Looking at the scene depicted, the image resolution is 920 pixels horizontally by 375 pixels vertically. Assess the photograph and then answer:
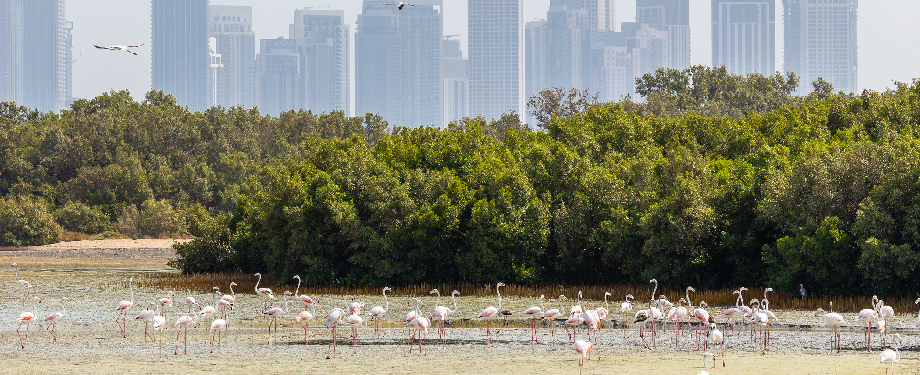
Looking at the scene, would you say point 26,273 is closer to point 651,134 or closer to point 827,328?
point 651,134

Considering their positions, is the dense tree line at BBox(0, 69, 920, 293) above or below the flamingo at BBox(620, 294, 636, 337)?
above

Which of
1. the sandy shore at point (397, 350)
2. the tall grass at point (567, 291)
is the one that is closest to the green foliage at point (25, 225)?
the tall grass at point (567, 291)

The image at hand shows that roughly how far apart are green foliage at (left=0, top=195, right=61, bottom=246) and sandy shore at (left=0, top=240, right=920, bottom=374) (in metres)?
38.5

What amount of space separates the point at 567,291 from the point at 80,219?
164ft

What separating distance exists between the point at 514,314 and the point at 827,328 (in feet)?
27.3

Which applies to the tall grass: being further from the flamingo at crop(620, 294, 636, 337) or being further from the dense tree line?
the flamingo at crop(620, 294, 636, 337)

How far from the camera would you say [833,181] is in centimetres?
3141

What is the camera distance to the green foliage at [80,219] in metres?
72.3

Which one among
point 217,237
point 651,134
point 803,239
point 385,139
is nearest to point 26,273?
point 217,237

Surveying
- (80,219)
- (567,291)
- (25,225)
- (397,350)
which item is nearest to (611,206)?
(567,291)

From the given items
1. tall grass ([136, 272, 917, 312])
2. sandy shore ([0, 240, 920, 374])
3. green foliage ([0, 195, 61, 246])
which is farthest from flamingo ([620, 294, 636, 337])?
green foliage ([0, 195, 61, 246])

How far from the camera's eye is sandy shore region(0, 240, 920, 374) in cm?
1972

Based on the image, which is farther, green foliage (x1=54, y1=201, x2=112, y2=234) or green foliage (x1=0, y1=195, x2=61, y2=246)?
green foliage (x1=54, y1=201, x2=112, y2=234)

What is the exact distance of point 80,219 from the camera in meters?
73.1
